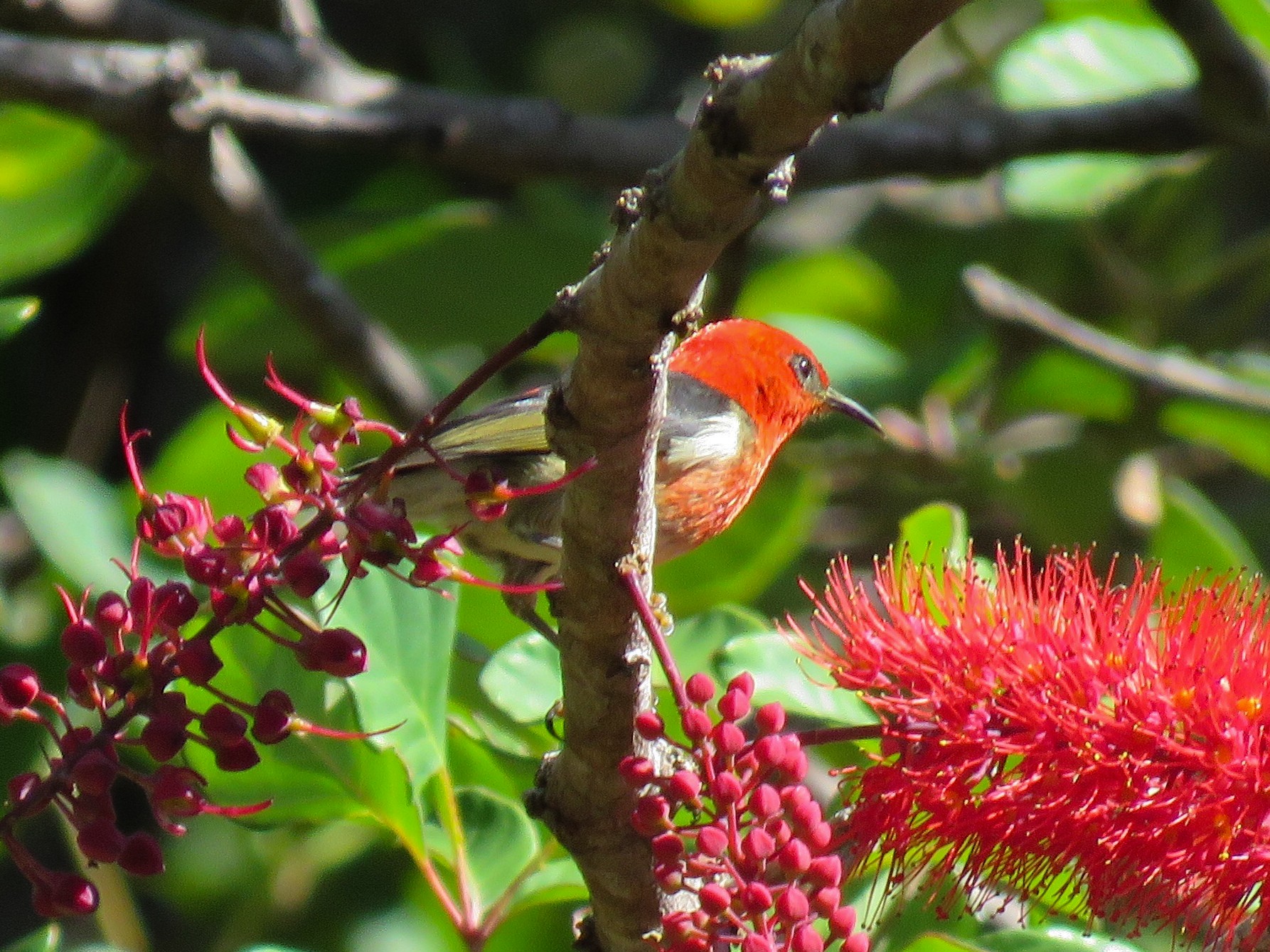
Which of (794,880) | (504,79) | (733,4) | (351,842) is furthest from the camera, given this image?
(504,79)

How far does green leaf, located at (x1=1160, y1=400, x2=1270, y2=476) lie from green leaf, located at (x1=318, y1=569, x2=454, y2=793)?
229cm

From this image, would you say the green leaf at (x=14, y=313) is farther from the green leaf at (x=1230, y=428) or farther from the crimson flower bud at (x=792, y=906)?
the green leaf at (x=1230, y=428)

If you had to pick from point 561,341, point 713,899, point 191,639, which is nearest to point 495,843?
point 713,899

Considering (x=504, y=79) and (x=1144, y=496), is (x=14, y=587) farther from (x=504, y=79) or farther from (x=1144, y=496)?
(x=1144, y=496)

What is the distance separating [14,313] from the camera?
8.39 feet

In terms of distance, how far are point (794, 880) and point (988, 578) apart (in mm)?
1024

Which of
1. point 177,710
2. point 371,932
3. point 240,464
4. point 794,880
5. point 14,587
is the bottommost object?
point 371,932

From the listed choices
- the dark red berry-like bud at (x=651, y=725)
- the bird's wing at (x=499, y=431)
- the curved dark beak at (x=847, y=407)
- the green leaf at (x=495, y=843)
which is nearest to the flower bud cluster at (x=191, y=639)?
the dark red berry-like bud at (x=651, y=725)

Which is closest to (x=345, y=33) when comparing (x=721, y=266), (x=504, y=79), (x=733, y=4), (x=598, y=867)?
(x=504, y=79)

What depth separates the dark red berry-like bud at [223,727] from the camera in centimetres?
A: 165

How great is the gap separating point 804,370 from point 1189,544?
43.0 inches

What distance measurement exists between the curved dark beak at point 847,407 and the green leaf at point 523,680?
64.1 inches

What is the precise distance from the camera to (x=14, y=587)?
451 centimetres

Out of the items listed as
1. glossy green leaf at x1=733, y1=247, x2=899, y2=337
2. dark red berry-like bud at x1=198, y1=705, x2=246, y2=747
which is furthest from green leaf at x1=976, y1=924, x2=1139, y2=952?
glossy green leaf at x1=733, y1=247, x2=899, y2=337
